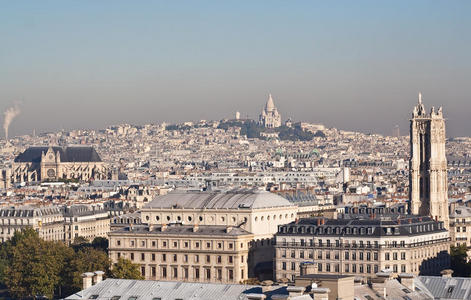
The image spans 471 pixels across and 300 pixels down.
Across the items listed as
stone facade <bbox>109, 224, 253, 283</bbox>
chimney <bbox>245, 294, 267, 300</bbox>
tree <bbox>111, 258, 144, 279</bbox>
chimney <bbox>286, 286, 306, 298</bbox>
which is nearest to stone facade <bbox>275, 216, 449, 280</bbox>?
stone facade <bbox>109, 224, 253, 283</bbox>

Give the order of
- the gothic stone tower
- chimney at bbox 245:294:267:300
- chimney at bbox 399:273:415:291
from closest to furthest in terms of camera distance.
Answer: chimney at bbox 245:294:267:300 → chimney at bbox 399:273:415:291 → the gothic stone tower

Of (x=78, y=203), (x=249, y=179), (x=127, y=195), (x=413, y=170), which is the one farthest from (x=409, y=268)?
(x=249, y=179)

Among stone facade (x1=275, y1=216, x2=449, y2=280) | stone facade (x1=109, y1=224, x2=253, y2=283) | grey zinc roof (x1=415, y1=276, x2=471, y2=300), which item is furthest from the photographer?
stone facade (x1=109, y1=224, x2=253, y2=283)

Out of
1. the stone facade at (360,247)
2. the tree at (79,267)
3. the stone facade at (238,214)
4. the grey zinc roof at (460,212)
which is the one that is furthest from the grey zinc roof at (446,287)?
the grey zinc roof at (460,212)

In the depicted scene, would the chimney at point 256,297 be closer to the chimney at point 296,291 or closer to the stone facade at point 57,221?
the chimney at point 296,291

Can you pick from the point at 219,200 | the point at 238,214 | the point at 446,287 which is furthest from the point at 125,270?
the point at 446,287

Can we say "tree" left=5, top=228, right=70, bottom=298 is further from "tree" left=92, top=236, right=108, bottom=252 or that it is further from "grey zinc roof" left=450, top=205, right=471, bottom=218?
"grey zinc roof" left=450, top=205, right=471, bottom=218

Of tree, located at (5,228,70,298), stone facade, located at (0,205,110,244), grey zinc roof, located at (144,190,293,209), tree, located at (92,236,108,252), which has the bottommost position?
tree, located at (5,228,70,298)
